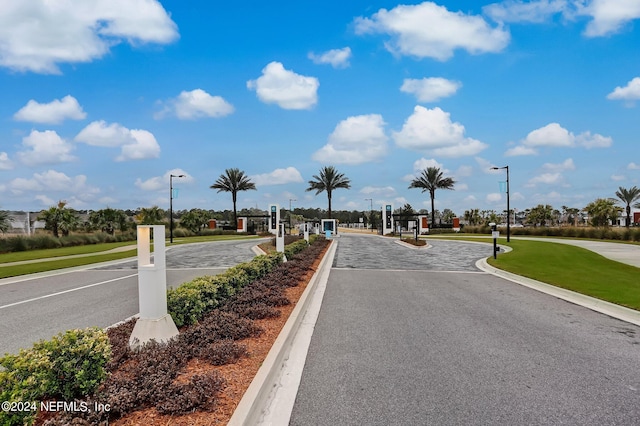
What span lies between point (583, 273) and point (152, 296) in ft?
53.2

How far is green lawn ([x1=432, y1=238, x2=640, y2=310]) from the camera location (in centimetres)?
1119

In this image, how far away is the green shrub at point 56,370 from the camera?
138 inches

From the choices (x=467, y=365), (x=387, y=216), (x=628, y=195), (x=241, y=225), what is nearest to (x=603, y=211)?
(x=628, y=195)

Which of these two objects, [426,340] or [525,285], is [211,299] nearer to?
[426,340]

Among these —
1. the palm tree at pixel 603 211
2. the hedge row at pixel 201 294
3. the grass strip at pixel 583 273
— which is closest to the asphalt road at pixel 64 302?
the hedge row at pixel 201 294

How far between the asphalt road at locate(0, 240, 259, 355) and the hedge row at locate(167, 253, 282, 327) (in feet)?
6.54

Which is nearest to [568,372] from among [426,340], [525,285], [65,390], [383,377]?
[426,340]

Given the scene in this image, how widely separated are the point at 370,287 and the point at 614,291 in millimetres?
6962

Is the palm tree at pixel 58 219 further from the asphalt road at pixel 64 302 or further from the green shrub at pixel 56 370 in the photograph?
the green shrub at pixel 56 370

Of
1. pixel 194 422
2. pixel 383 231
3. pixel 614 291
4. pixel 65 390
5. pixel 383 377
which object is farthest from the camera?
pixel 383 231

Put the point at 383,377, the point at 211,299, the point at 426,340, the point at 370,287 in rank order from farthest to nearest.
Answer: the point at 370,287
the point at 211,299
the point at 426,340
the point at 383,377

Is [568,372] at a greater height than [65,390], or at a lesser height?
lesser

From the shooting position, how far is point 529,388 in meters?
4.88

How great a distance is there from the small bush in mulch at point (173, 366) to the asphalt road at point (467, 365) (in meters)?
1.09
